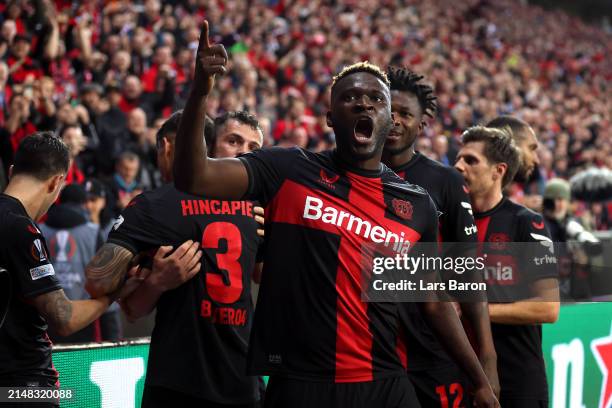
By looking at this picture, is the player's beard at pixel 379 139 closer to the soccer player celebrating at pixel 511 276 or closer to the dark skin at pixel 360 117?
the dark skin at pixel 360 117

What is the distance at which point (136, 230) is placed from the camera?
145 inches

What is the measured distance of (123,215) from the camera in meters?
3.70

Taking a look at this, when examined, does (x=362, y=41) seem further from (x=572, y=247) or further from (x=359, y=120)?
(x=359, y=120)

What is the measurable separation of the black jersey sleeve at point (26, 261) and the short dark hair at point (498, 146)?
2.59 m

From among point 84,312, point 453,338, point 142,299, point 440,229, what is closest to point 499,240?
point 440,229

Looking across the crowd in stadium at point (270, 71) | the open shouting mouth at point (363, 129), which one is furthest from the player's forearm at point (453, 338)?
the crowd in stadium at point (270, 71)

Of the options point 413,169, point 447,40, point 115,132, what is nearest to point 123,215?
point 413,169

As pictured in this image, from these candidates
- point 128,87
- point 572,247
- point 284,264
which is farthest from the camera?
point 128,87

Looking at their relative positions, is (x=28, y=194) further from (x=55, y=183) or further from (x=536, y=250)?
(x=536, y=250)

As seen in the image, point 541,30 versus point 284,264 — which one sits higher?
point 541,30

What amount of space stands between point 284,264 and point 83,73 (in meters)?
8.81

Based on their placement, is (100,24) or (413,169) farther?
(100,24)

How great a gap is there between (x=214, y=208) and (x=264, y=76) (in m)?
11.2

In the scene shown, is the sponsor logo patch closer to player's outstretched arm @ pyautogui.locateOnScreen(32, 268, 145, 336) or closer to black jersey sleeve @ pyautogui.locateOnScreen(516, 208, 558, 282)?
player's outstretched arm @ pyautogui.locateOnScreen(32, 268, 145, 336)
